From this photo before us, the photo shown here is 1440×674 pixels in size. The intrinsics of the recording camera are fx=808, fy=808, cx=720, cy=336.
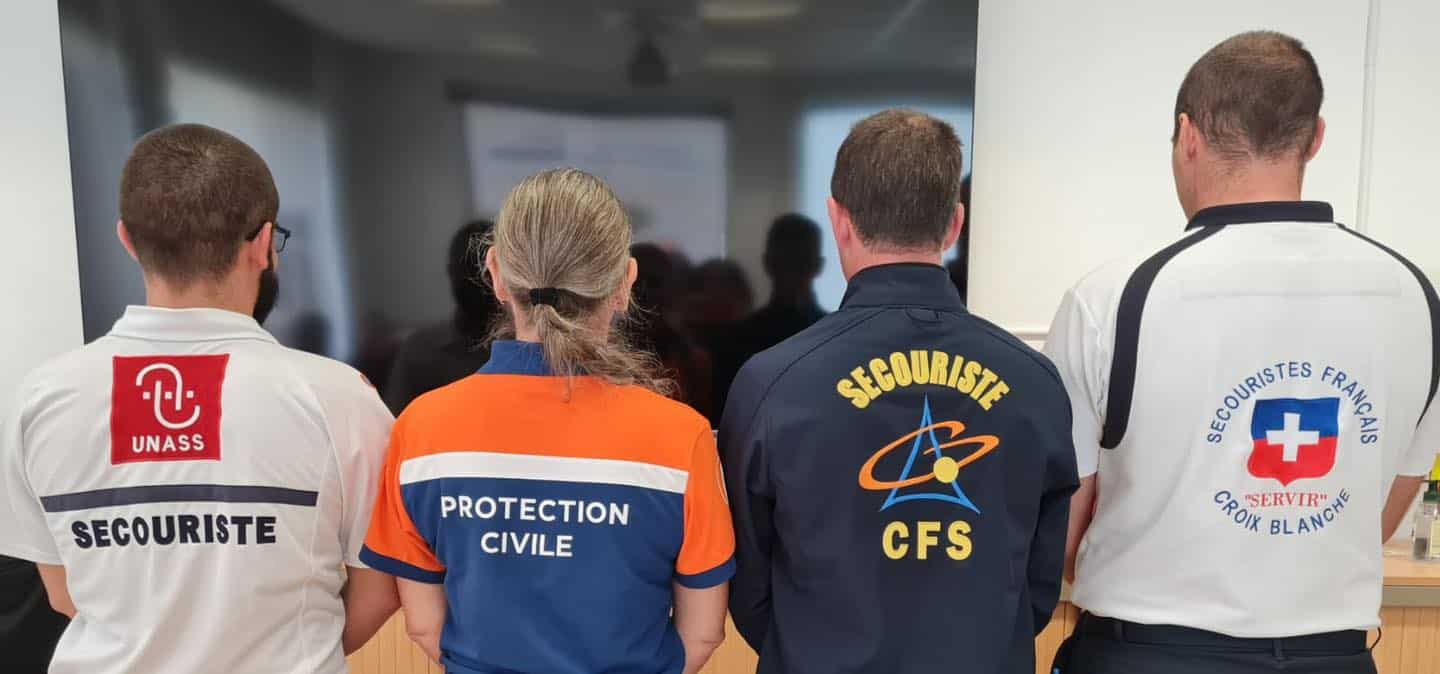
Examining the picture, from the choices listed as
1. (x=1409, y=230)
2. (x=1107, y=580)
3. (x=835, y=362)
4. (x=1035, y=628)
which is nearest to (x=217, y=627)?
(x=835, y=362)

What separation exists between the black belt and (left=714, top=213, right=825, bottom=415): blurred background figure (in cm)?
113

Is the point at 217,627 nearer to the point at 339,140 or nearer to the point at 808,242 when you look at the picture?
the point at 339,140

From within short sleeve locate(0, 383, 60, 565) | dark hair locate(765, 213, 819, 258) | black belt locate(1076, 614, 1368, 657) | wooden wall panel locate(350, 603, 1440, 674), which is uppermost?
dark hair locate(765, 213, 819, 258)

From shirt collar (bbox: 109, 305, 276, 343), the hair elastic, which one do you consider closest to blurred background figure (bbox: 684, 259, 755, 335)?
the hair elastic

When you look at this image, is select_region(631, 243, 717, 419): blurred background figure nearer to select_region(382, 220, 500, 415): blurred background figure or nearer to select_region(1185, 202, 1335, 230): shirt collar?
select_region(382, 220, 500, 415): blurred background figure

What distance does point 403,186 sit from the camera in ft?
7.08

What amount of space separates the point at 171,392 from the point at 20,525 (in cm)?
34

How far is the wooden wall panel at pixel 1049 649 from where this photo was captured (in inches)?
79.9

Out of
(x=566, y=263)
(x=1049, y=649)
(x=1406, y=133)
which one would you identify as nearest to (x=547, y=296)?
(x=566, y=263)

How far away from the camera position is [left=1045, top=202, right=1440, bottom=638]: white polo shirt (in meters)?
1.20

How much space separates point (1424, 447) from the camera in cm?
137

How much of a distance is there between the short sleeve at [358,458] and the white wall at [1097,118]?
178 cm

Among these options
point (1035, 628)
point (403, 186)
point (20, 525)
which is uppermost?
point (403, 186)

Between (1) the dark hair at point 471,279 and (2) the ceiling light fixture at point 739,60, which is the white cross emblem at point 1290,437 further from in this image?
(1) the dark hair at point 471,279
